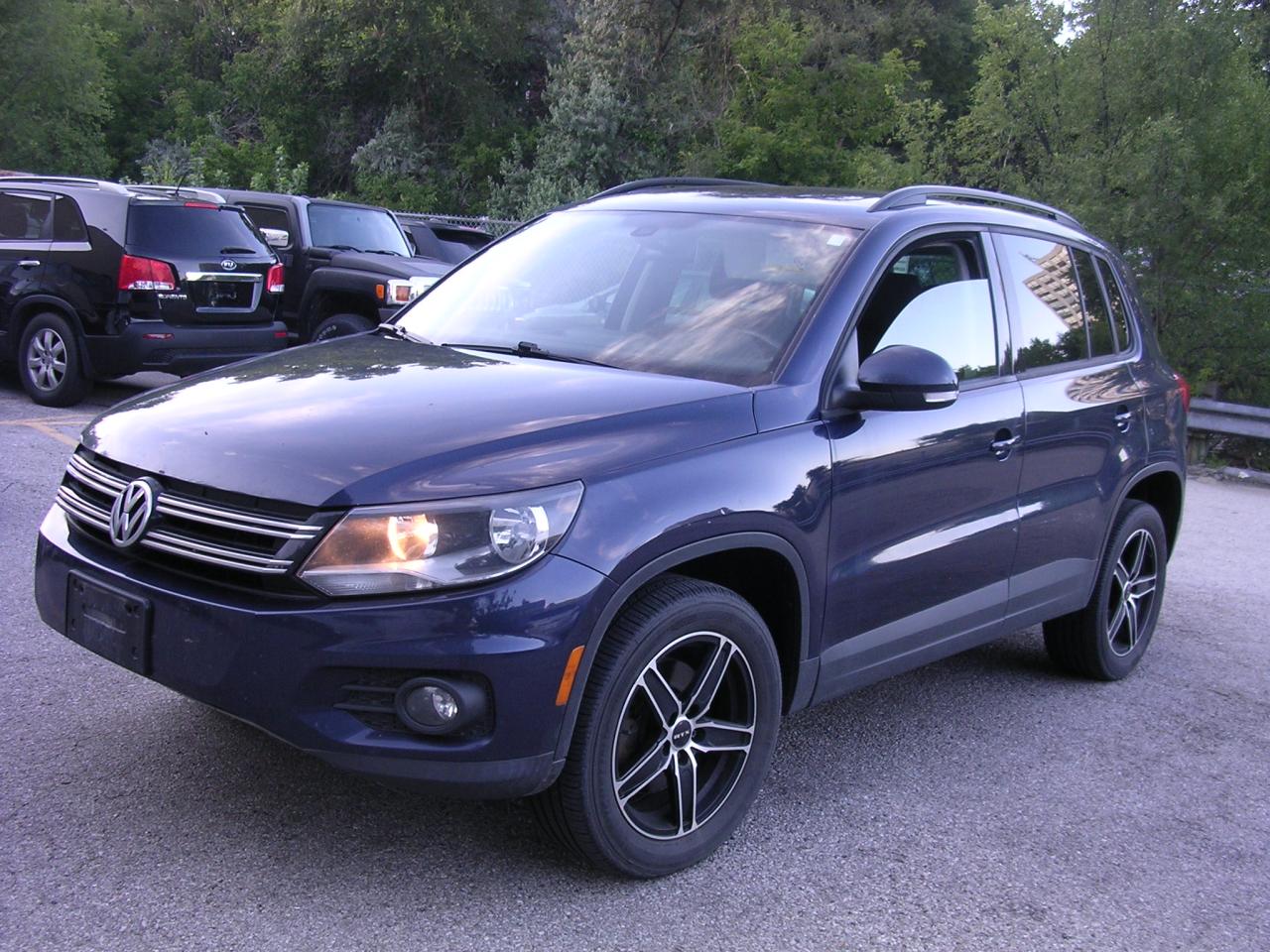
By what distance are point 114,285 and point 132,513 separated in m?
7.26

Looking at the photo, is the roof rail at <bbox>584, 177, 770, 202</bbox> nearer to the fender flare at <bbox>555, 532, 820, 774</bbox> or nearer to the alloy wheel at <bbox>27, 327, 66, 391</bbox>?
the fender flare at <bbox>555, 532, 820, 774</bbox>

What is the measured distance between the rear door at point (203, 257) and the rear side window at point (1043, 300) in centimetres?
715

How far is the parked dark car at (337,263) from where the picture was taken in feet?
39.1

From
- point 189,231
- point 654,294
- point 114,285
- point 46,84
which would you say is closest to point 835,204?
point 654,294

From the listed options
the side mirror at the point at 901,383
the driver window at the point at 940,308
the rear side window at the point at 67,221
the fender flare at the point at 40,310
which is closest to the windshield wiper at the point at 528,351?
the side mirror at the point at 901,383

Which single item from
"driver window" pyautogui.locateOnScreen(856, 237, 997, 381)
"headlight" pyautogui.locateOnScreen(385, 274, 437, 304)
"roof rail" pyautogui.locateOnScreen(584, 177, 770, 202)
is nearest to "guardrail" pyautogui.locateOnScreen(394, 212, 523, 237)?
"headlight" pyautogui.locateOnScreen(385, 274, 437, 304)

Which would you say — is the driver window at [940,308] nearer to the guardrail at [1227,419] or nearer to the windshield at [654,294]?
the windshield at [654,294]

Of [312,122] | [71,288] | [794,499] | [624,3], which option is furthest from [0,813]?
[312,122]

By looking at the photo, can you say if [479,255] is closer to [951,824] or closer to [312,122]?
[951,824]

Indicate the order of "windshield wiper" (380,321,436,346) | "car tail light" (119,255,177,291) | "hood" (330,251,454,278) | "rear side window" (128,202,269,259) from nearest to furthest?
"windshield wiper" (380,321,436,346), "car tail light" (119,255,177,291), "rear side window" (128,202,269,259), "hood" (330,251,454,278)

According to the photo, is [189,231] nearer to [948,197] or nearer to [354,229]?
[354,229]

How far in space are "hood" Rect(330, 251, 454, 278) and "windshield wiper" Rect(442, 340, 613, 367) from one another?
25.7ft

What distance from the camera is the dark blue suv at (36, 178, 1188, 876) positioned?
3041 mm

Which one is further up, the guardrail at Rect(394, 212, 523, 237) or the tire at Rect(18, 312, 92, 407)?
the guardrail at Rect(394, 212, 523, 237)
